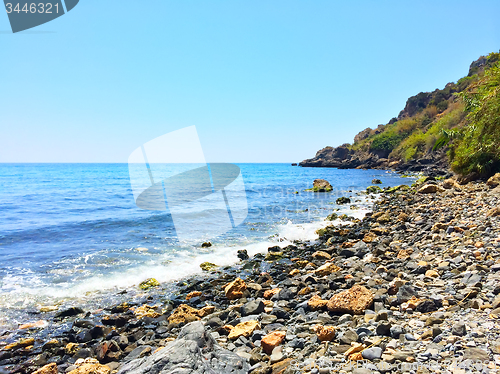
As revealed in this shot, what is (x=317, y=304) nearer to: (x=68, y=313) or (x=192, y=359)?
(x=192, y=359)

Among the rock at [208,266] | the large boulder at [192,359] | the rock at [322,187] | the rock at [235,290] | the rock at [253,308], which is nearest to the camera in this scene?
the large boulder at [192,359]

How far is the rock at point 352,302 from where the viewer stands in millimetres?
4773

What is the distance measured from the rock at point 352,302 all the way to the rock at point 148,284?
18.0 feet

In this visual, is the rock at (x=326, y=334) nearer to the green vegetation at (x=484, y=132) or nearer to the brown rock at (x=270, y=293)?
the brown rock at (x=270, y=293)

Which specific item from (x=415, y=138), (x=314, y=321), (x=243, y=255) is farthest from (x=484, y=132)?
(x=415, y=138)

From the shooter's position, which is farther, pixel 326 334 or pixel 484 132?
pixel 484 132

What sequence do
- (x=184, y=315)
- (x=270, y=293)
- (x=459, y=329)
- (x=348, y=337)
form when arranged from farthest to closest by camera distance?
(x=270, y=293) → (x=184, y=315) → (x=348, y=337) → (x=459, y=329)

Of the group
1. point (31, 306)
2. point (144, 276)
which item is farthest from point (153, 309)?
point (31, 306)

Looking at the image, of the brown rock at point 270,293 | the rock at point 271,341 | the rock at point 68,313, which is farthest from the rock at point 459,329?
the rock at point 68,313

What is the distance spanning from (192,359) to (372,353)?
81.6 inches

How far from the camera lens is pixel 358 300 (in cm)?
486

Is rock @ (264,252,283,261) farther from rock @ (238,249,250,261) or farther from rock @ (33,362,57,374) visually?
rock @ (33,362,57,374)

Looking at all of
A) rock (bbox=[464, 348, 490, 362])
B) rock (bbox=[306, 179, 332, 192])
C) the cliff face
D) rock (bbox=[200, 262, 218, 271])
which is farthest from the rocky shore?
the cliff face

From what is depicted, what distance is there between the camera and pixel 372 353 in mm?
3234
